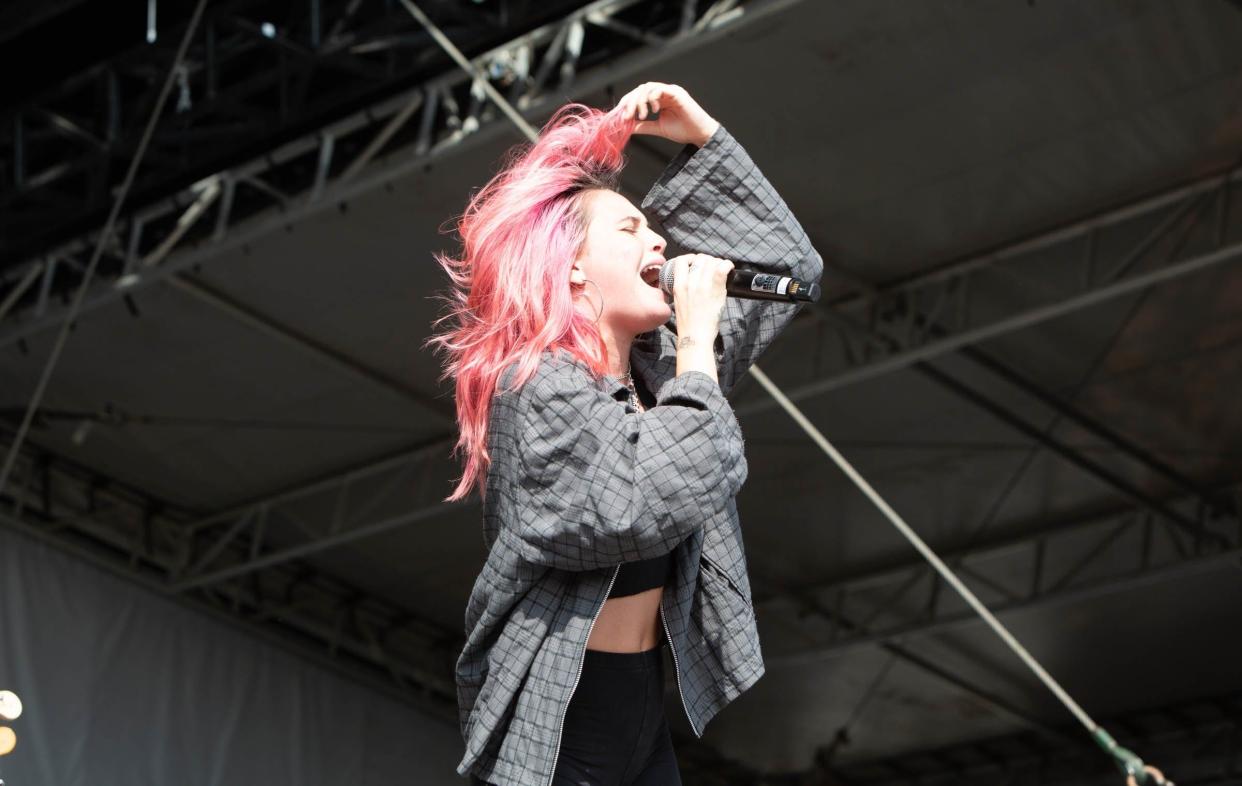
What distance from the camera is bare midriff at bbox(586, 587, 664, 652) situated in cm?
164

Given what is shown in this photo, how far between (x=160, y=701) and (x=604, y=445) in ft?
21.9

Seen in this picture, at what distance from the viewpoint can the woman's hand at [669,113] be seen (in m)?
1.83

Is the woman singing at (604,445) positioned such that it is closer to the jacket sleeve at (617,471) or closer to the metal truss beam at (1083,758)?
the jacket sleeve at (617,471)

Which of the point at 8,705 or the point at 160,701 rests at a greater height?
the point at 160,701

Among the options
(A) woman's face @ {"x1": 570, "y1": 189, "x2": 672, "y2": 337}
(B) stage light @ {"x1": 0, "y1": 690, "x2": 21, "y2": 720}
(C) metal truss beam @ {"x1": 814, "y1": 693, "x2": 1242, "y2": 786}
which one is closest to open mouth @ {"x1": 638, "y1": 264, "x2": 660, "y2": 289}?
(A) woman's face @ {"x1": 570, "y1": 189, "x2": 672, "y2": 337}

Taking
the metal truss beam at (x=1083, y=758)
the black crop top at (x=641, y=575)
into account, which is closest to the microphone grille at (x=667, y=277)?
the black crop top at (x=641, y=575)

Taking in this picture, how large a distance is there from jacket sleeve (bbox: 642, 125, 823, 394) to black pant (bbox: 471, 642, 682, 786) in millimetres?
355

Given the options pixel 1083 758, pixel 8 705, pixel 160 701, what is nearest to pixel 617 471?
pixel 8 705

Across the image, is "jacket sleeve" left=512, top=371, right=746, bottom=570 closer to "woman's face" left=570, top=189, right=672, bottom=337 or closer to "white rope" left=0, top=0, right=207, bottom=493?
"woman's face" left=570, top=189, right=672, bottom=337

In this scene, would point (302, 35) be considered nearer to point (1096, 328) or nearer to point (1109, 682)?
point (1096, 328)

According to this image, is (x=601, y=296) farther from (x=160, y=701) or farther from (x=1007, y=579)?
(x=1007, y=579)

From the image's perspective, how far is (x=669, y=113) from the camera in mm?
1864

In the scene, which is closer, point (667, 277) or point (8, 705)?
point (667, 277)

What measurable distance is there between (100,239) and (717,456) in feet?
16.3
